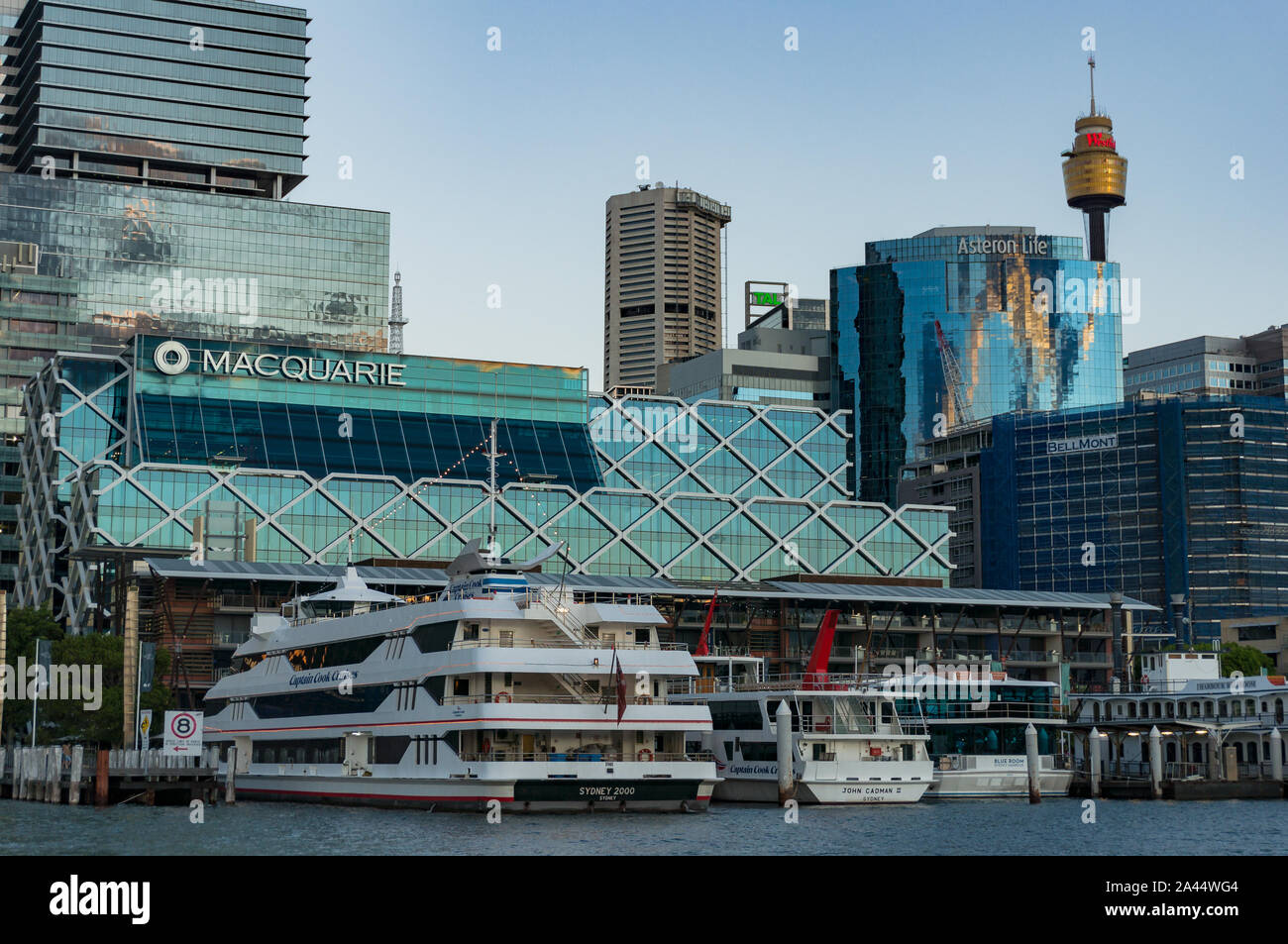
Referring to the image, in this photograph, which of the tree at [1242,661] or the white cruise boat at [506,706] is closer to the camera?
the white cruise boat at [506,706]

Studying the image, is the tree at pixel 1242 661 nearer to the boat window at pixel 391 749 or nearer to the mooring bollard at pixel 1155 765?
the mooring bollard at pixel 1155 765

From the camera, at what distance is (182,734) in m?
70.4

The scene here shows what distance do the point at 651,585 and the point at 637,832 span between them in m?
85.9

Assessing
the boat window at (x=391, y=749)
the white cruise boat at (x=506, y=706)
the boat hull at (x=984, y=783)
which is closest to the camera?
the white cruise boat at (x=506, y=706)

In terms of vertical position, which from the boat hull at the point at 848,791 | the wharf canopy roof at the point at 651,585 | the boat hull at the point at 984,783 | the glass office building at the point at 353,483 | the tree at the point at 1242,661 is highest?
the glass office building at the point at 353,483

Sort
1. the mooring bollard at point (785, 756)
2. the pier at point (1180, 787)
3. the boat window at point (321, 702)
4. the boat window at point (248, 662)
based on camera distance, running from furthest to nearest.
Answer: the pier at point (1180, 787) → the boat window at point (248, 662) → the mooring bollard at point (785, 756) → the boat window at point (321, 702)

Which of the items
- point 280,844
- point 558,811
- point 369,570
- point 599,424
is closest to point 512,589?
point 558,811

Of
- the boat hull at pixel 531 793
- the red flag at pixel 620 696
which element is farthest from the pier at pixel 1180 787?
the red flag at pixel 620 696

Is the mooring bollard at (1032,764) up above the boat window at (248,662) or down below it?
below

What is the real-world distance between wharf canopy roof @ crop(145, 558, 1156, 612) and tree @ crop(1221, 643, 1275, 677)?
9025 mm

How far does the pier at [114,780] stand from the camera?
73062mm

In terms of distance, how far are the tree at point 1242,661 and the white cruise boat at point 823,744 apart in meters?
74.6

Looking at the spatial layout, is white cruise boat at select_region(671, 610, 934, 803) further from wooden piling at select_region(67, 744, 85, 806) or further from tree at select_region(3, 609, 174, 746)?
tree at select_region(3, 609, 174, 746)

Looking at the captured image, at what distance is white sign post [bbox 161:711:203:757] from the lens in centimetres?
7000
